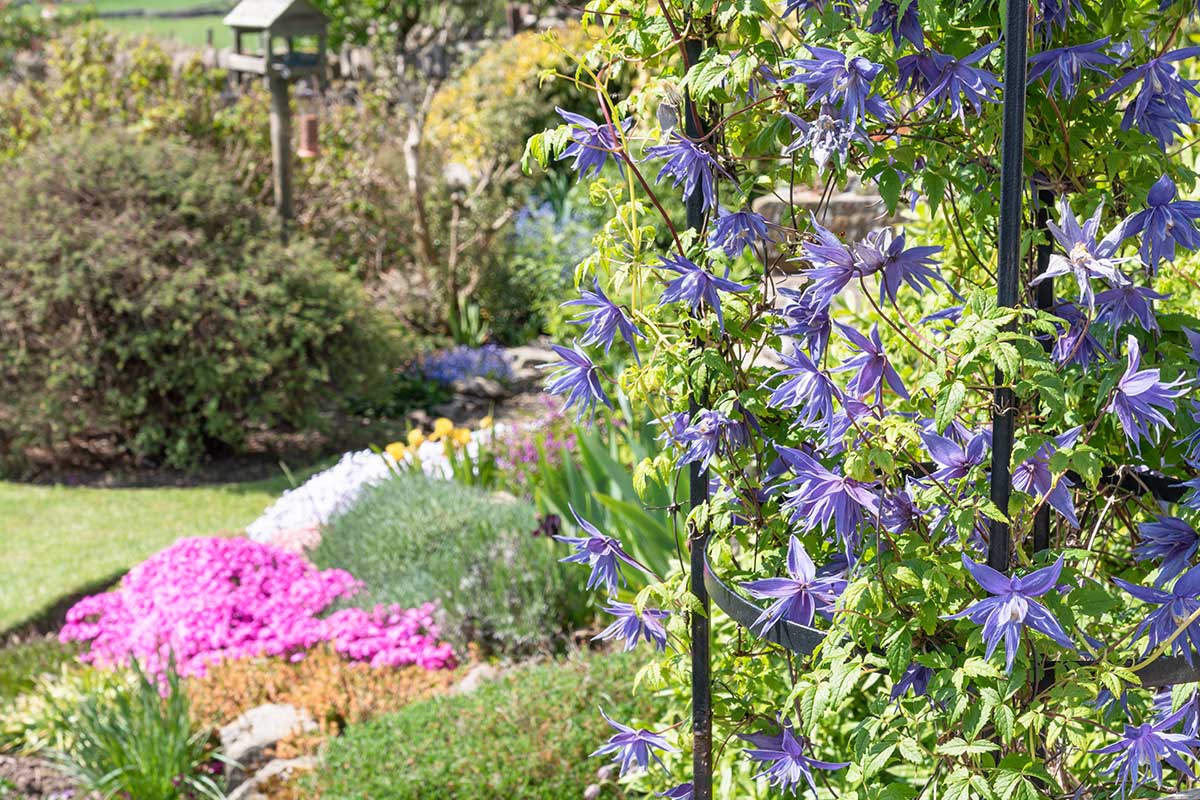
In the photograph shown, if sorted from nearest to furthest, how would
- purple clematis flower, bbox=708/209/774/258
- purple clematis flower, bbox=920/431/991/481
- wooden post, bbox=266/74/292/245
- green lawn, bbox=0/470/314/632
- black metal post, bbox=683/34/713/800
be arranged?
purple clematis flower, bbox=920/431/991/481 → purple clematis flower, bbox=708/209/774/258 → black metal post, bbox=683/34/713/800 → green lawn, bbox=0/470/314/632 → wooden post, bbox=266/74/292/245

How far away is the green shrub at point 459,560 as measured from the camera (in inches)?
159

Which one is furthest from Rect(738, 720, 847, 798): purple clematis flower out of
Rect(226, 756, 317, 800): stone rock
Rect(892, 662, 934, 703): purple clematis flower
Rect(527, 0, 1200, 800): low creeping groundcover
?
Rect(226, 756, 317, 800): stone rock

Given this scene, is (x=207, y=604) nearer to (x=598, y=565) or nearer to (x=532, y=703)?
(x=532, y=703)

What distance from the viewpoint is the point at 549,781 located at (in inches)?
113

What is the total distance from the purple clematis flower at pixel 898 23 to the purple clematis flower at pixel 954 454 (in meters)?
0.46

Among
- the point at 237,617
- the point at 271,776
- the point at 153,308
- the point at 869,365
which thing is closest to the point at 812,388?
the point at 869,365

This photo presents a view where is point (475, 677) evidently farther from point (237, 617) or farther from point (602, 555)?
point (602, 555)

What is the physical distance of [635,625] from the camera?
5.69 feet

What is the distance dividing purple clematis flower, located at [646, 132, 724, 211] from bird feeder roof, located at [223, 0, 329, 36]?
6357mm

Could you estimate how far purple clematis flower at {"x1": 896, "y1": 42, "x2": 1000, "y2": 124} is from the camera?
4.39ft

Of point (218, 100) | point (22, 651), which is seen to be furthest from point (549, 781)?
point (218, 100)

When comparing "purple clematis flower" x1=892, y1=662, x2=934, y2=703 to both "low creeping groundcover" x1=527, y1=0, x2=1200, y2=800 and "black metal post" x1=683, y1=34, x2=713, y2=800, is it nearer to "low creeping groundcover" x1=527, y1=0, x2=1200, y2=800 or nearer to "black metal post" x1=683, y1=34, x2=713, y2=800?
"low creeping groundcover" x1=527, y1=0, x2=1200, y2=800

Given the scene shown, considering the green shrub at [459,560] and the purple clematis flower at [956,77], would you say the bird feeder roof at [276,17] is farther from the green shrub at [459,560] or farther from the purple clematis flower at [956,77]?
the purple clematis flower at [956,77]

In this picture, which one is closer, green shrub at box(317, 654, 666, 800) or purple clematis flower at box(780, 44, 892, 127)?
purple clematis flower at box(780, 44, 892, 127)
